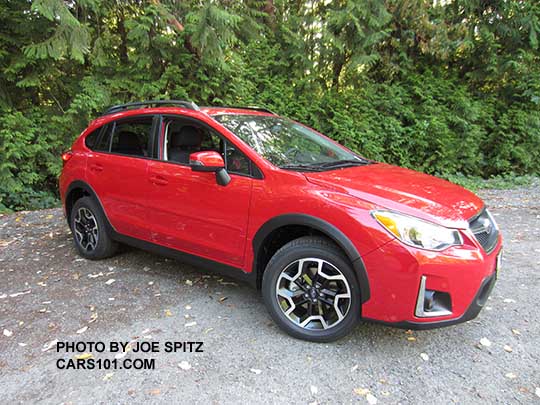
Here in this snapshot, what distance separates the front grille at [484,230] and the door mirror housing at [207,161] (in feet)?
5.87

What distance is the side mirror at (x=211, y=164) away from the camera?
9.33 feet

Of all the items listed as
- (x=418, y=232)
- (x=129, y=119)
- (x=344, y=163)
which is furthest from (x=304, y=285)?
(x=129, y=119)

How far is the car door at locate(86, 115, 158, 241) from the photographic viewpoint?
361 cm

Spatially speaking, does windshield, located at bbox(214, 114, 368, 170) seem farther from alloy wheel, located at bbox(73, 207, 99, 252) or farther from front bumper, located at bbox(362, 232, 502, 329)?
alloy wheel, located at bbox(73, 207, 99, 252)

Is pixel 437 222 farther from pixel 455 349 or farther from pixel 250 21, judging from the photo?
pixel 250 21

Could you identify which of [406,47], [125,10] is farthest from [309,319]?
[406,47]

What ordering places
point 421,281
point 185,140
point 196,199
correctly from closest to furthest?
point 421,281, point 196,199, point 185,140

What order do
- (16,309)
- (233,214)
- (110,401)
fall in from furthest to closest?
1. (16,309)
2. (233,214)
3. (110,401)

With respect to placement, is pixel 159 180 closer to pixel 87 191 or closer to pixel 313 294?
pixel 87 191

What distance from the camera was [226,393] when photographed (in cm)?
224

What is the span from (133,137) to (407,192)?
267cm

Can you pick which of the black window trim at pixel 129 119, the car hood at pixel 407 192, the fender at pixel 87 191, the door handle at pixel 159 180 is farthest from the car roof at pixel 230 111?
the fender at pixel 87 191

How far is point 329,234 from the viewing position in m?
2.52

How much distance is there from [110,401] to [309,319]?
4.38ft
